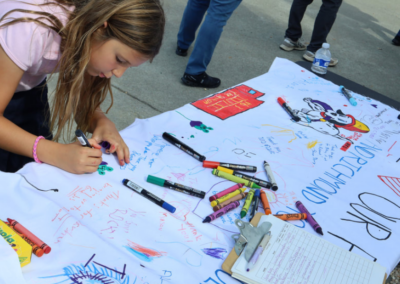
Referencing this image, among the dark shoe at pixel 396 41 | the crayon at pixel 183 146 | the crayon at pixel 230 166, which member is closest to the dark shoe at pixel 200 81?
the crayon at pixel 183 146

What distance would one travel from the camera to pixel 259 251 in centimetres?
90

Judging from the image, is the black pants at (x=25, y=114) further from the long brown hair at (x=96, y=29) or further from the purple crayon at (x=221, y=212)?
the purple crayon at (x=221, y=212)

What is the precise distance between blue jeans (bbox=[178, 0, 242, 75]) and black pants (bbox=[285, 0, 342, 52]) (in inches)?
40.2

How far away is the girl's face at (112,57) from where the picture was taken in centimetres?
110

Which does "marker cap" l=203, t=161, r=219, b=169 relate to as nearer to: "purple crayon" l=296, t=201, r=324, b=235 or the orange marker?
the orange marker

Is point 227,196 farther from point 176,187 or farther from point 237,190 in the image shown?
point 176,187

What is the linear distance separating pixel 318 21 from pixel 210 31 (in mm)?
1269

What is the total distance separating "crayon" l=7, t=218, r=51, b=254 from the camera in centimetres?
82

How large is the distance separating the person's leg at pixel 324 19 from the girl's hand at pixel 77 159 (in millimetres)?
2786

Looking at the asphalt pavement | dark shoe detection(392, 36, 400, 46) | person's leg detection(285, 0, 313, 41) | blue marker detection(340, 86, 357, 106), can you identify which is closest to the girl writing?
blue marker detection(340, 86, 357, 106)

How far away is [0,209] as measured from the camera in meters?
0.89

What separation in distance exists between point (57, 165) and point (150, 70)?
6.96ft

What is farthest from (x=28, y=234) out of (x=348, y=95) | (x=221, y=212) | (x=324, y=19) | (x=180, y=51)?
(x=324, y=19)

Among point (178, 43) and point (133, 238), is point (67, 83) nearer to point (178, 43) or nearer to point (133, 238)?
point (133, 238)
